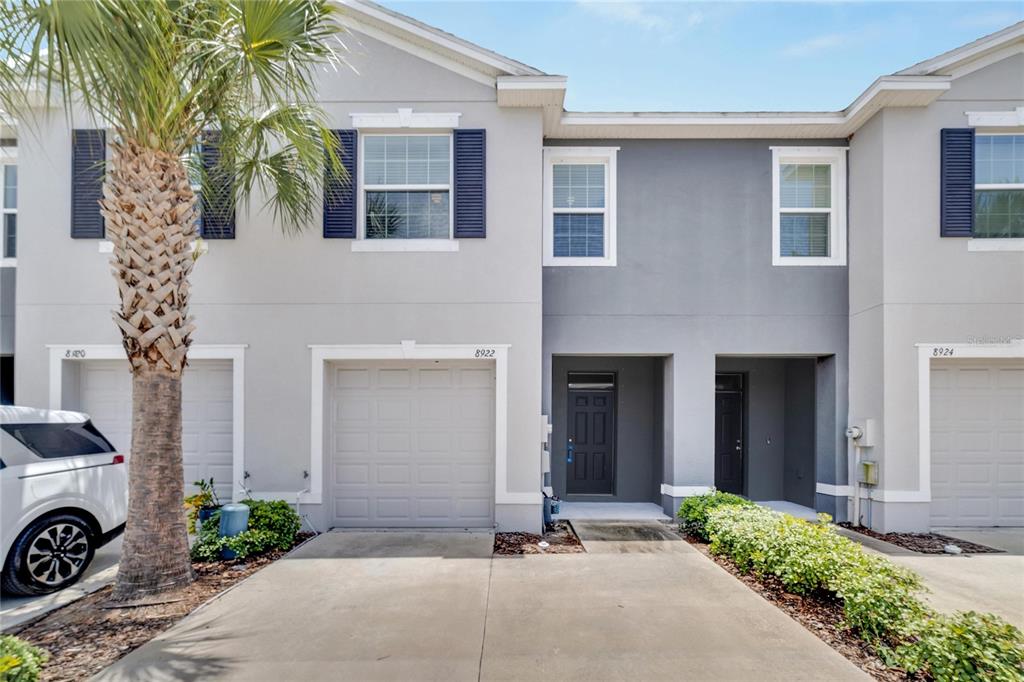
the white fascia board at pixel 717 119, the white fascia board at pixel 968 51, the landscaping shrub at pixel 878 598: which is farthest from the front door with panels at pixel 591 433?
the white fascia board at pixel 968 51

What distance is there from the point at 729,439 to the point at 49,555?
9.74 meters

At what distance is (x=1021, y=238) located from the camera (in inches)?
311

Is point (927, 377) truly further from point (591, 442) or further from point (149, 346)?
point (149, 346)

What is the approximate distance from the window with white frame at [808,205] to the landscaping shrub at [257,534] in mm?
7843

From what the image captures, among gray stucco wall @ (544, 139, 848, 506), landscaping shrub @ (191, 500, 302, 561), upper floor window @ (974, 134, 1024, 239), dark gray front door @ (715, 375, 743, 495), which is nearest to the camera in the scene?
landscaping shrub @ (191, 500, 302, 561)

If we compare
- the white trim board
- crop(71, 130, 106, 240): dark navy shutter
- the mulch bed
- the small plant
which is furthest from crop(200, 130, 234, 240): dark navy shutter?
the white trim board

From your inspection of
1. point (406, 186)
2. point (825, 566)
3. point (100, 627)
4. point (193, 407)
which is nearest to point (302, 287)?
point (406, 186)

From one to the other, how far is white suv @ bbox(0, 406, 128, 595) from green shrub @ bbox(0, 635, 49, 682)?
2245 millimetres

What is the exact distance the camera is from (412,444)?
798 centimetres

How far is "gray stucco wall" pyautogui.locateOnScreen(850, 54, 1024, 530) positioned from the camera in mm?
7762

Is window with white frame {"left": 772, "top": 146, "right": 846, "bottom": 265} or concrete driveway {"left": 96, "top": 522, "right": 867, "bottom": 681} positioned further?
window with white frame {"left": 772, "top": 146, "right": 846, "bottom": 265}

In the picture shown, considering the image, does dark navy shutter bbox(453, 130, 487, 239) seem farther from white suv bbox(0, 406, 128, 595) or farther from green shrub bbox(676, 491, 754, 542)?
white suv bbox(0, 406, 128, 595)

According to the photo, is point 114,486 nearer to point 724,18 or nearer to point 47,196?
point 47,196

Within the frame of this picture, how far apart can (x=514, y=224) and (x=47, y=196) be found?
21.4ft
